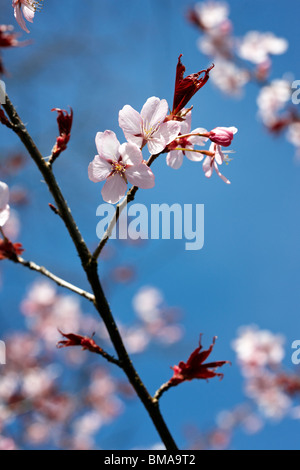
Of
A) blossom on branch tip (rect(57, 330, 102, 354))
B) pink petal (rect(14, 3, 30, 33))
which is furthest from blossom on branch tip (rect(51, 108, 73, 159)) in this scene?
blossom on branch tip (rect(57, 330, 102, 354))

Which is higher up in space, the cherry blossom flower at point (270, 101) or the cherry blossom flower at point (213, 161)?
the cherry blossom flower at point (270, 101)

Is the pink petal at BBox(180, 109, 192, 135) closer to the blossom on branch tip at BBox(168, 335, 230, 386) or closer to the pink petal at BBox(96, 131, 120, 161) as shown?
the pink petal at BBox(96, 131, 120, 161)

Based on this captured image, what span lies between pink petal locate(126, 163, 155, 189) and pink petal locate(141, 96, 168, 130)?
0.15 m

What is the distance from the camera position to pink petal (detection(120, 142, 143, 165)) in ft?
3.53

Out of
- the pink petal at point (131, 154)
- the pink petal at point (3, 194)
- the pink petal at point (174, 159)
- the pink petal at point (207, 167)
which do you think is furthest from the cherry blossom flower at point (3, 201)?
the pink petal at point (207, 167)

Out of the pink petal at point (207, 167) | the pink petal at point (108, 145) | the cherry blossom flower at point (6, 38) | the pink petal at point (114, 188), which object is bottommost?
the pink petal at point (114, 188)

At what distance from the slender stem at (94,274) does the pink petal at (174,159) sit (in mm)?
141

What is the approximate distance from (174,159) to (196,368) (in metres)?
0.68

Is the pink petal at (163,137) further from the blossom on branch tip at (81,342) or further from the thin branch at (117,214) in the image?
the blossom on branch tip at (81,342)

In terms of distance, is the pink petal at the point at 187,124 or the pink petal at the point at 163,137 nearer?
the pink petal at the point at 163,137

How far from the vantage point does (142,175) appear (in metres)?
1.08

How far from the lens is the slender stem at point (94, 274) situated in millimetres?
1083
